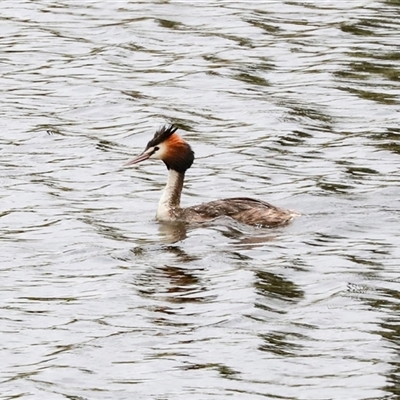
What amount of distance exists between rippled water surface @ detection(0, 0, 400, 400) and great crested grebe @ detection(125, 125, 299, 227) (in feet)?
0.53

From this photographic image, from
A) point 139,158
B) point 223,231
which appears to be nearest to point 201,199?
point 139,158

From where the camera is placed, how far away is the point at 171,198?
17.7 m

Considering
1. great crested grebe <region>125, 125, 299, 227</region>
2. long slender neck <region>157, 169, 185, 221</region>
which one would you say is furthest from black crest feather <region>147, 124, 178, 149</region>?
long slender neck <region>157, 169, 185, 221</region>

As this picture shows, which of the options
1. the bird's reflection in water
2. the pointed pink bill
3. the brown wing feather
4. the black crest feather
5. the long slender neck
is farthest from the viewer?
the pointed pink bill

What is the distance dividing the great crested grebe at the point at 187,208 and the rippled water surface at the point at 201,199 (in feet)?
0.53

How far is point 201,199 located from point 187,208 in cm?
88

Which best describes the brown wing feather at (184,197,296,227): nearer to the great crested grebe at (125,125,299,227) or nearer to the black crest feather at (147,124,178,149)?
the great crested grebe at (125,125,299,227)

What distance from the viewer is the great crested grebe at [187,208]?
A: 668 inches

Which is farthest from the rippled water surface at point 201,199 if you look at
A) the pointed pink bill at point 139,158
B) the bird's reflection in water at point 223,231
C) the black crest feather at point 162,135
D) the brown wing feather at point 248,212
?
the black crest feather at point 162,135

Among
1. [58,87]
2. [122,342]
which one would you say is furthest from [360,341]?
[58,87]

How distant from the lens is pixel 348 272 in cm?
1486

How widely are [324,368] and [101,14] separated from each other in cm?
1595

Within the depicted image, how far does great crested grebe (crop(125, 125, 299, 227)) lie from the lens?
17.0 meters

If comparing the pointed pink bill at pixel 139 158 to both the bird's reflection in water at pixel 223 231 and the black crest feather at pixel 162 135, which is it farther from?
the bird's reflection in water at pixel 223 231
